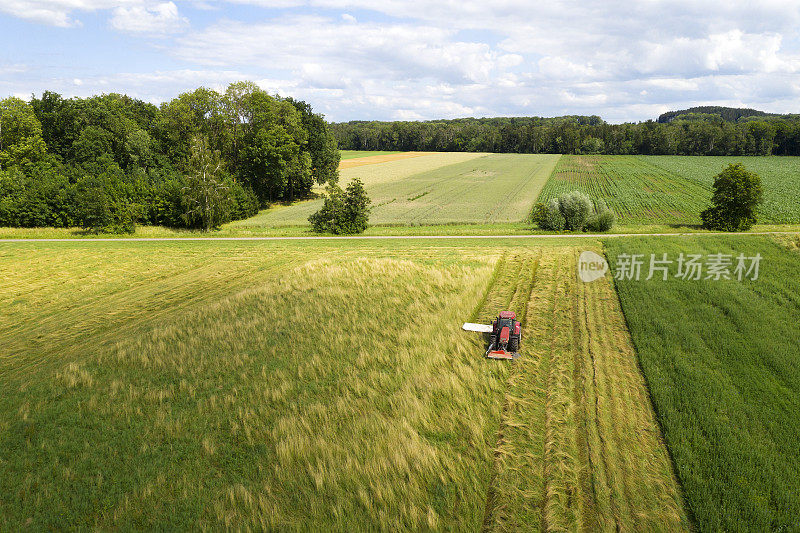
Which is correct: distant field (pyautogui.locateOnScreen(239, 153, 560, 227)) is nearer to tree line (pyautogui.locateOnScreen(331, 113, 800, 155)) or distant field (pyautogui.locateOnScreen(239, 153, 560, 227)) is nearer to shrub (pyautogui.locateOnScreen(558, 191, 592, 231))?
shrub (pyautogui.locateOnScreen(558, 191, 592, 231))

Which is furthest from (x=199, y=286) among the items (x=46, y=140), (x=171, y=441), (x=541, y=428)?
(x=46, y=140)

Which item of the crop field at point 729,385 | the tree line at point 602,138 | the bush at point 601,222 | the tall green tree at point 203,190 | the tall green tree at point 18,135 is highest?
the tree line at point 602,138

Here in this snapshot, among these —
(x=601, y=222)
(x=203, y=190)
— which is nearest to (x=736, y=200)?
(x=601, y=222)

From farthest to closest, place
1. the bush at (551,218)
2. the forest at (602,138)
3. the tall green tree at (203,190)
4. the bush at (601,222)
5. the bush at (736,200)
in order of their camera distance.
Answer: the forest at (602,138) → the tall green tree at (203,190) → the bush at (551,218) → the bush at (736,200) → the bush at (601,222)

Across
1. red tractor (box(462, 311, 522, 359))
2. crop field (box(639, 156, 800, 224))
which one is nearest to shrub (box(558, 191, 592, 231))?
crop field (box(639, 156, 800, 224))

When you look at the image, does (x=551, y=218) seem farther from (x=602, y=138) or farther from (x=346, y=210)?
(x=602, y=138)

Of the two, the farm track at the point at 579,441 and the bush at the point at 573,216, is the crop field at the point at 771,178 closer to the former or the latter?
the bush at the point at 573,216

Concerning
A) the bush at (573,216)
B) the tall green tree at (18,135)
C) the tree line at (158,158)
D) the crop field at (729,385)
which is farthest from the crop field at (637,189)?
the tall green tree at (18,135)
